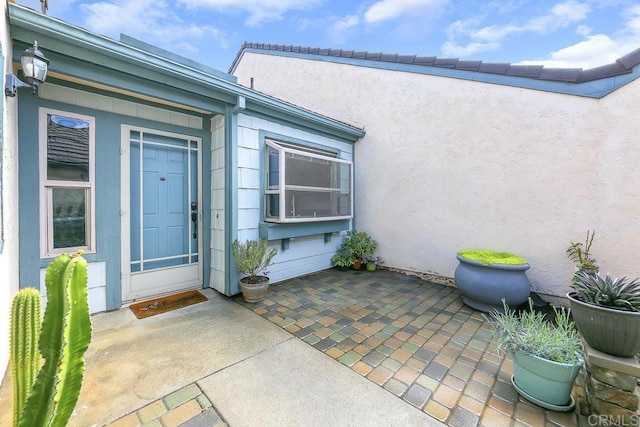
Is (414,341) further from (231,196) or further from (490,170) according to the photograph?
(490,170)

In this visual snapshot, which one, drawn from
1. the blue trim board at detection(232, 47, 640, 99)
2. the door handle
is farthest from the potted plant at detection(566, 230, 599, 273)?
the door handle

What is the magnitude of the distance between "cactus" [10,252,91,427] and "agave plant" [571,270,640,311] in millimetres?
2764

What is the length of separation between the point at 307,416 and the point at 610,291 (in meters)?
2.05

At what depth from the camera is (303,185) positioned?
13.7 ft

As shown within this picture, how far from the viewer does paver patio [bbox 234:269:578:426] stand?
68.9 inches

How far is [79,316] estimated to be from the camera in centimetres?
106

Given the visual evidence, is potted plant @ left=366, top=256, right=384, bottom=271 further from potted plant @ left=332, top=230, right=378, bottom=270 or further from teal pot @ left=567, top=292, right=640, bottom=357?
teal pot @ left=567, top=292, right=640, bottom=357

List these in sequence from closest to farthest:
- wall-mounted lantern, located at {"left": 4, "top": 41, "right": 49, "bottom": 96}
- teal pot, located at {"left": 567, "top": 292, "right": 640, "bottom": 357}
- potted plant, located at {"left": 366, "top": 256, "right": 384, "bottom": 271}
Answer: teal pot, located at {"left": 567, "top": 292, "right": 640, "bottom": 357} < wall-mounted lantern, located at {"left": 4, "top": 41, "right": 49, "bottom": 96} < potted plant, located at {"left": 366, "top": 256, "right": 384, "bottom": 271}

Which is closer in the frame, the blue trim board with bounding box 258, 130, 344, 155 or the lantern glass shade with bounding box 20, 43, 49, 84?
the lantern glass shade with bounding box 20, 43, 49, 84

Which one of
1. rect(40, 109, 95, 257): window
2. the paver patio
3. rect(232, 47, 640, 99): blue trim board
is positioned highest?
rect(232, 47, 640, 99): blue trim board

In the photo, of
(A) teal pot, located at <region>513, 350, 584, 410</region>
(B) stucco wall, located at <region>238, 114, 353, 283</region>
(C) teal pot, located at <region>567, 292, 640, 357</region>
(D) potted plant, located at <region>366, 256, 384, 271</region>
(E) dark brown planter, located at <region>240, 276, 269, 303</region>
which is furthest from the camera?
(D) potted plant, located at <region>366, 256, 384, 271</region>

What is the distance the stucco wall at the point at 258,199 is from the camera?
364cm

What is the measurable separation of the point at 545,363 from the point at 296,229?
A: 3.13 metres

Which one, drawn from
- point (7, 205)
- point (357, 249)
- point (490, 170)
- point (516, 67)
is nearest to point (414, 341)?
point (357, 249)
